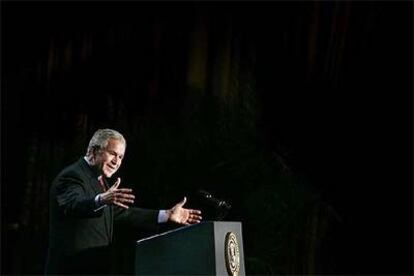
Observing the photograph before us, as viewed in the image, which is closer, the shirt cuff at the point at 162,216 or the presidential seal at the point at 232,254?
the presidential seal at the point at 232,254

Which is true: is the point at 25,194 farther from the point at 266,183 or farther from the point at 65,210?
the point at 65,210

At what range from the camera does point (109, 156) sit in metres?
2.30

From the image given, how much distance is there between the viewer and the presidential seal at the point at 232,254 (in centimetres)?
209

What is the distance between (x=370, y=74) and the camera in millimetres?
4625

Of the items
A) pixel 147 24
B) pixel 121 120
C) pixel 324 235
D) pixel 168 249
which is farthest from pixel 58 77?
pixel 168 249

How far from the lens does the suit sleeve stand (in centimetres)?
204

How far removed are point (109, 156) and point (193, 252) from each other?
22.2 inches

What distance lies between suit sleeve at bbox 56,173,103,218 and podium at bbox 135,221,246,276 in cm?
27

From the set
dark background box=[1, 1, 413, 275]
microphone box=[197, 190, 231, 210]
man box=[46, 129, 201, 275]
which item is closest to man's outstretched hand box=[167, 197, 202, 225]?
man box=[46, 129, 201, 275]

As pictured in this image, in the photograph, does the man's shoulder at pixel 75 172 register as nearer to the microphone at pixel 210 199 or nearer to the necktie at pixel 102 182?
the necktie at pixel 102 182

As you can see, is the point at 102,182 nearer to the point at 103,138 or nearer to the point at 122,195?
the point at 103,138

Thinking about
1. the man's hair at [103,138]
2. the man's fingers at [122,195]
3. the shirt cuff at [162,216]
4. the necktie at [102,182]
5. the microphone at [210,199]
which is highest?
the man's hair at [103,138]

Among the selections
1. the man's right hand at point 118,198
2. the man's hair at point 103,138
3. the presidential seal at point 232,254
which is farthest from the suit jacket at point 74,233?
the presidential seal at point 232,254

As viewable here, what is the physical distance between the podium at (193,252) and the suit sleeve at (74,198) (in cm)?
27
